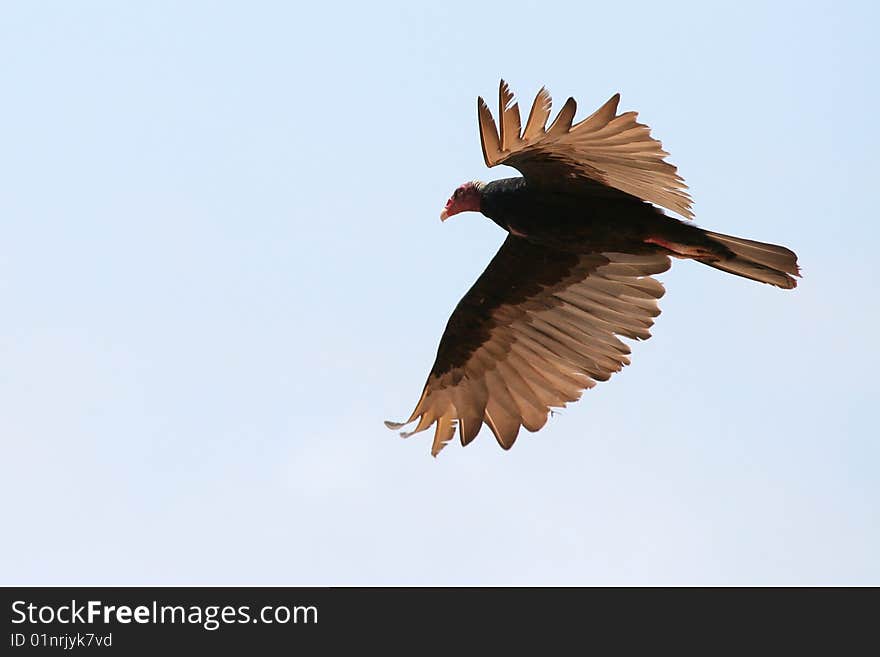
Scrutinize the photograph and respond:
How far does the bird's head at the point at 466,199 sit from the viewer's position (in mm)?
7898

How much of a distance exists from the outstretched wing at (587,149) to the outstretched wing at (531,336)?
0.84 m

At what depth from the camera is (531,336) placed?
27.4 feet

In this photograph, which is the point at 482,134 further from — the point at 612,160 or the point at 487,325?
the point at 487,325

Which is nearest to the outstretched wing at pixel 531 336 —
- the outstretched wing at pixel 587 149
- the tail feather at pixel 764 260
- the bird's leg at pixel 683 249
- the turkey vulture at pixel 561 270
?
the turkey vulture at pixel 561 270

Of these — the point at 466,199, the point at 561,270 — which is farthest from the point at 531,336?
the point at 466,199

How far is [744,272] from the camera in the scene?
7543 millimetres

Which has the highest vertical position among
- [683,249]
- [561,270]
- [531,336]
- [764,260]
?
[561,270]

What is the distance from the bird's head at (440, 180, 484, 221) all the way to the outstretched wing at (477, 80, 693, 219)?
1.93ft

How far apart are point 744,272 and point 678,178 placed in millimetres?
771

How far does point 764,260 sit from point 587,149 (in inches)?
45.0

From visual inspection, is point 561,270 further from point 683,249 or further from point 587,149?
point 587,149

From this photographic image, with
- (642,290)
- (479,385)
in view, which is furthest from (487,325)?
(642,290)

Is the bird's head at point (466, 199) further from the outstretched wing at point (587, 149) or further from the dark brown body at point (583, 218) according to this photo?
the outstretched wing at point (587, 149)

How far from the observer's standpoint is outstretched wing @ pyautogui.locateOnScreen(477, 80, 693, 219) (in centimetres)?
681
